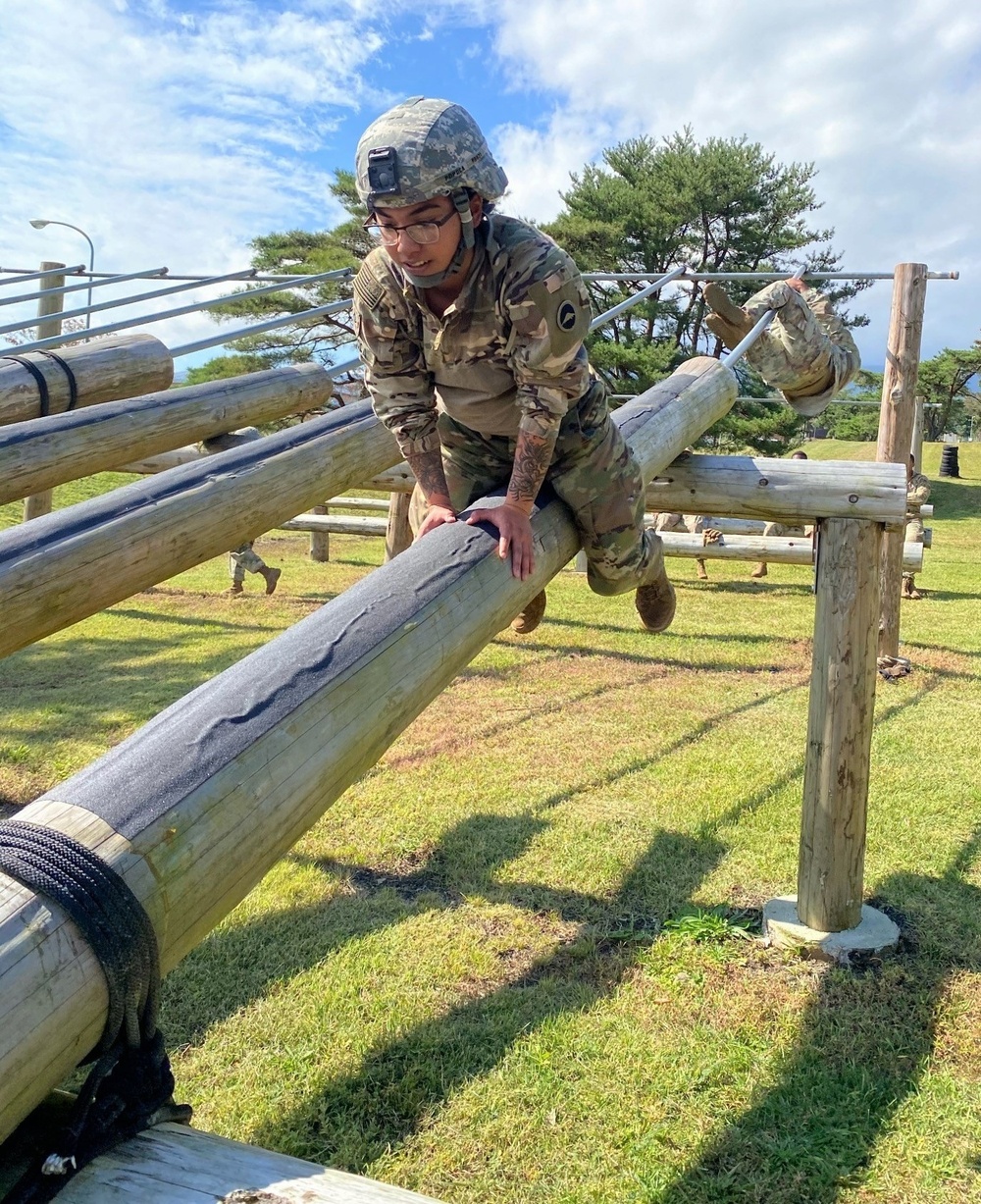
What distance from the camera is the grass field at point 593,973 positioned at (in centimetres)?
263

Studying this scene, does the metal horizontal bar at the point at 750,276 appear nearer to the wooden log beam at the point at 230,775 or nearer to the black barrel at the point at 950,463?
the wooden log beam at the point at 230,775

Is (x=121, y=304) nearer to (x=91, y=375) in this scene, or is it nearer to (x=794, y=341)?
(x=91, y=375)

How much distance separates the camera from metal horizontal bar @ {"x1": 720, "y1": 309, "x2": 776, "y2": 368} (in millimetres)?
4371

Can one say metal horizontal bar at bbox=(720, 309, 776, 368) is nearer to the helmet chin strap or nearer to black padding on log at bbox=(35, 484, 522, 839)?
the helmet chin strap

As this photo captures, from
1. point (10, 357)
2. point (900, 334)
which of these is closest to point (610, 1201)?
point (10, 357)

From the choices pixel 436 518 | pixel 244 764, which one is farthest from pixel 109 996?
pixel 436 518

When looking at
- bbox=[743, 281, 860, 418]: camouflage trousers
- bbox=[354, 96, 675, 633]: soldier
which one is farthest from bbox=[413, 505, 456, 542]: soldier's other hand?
bbox=[743, 281, 860, 418]: camouflage trousers

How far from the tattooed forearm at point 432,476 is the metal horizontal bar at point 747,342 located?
1.99 m

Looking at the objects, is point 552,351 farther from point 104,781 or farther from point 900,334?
point 900,334

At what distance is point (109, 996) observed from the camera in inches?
48.3

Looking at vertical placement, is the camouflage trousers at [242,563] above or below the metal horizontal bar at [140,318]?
below

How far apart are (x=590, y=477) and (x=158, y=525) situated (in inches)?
50.9

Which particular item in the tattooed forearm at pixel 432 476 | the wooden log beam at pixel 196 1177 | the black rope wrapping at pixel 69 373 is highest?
the black rope wrapping at pixel 69 373

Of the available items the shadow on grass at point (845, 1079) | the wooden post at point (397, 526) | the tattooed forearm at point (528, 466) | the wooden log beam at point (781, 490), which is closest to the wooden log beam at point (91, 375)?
the tattooed forearm at point (528, 466)
